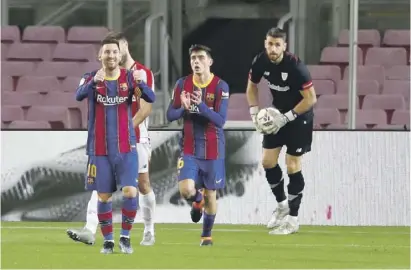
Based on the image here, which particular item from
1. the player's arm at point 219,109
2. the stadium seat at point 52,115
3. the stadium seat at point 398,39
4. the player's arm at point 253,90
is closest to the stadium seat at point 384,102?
the stadium seat at point 398,39

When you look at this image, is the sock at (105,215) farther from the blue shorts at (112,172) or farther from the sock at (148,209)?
the sock at (148,209)

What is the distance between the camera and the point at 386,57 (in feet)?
42.6

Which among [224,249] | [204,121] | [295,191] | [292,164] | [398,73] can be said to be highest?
[398,73]

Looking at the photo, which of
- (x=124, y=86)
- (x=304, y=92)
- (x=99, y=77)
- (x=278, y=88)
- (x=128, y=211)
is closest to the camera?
(x=99, y=77)

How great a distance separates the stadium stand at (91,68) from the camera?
481 inches

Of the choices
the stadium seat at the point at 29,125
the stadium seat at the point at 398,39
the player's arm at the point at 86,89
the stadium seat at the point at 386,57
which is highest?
the stadium seat at the point at 398,39

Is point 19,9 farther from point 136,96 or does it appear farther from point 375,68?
point 136,96

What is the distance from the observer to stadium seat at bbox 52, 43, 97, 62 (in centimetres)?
1291

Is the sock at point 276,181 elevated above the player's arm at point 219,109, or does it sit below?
below

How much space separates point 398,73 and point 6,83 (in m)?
3.45

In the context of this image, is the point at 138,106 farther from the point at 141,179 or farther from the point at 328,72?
the point at 328,72

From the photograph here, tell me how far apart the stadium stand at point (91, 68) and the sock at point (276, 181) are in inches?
29.2

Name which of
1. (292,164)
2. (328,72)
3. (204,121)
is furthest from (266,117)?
(328,72)

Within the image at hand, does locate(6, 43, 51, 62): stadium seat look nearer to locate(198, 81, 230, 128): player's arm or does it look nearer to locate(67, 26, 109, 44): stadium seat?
locate(67, 26, 109, 44): stadium seat
